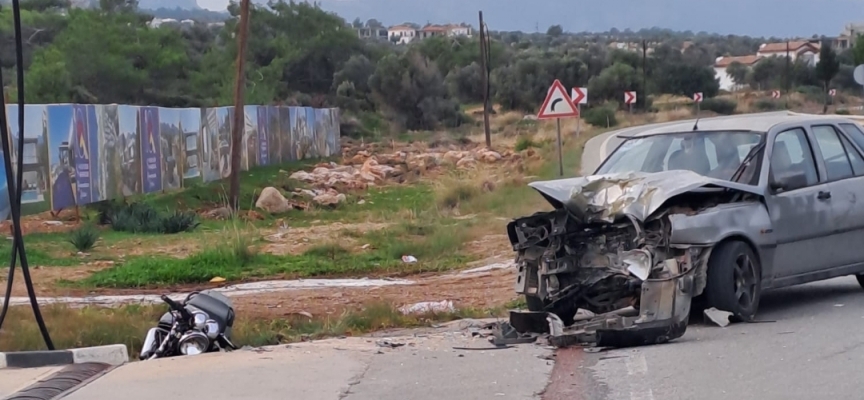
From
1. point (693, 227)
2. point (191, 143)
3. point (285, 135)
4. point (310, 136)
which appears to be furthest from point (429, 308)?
point (310, 136)

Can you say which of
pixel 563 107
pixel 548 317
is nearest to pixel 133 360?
pixel 548 317

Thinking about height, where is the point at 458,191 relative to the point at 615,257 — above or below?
below

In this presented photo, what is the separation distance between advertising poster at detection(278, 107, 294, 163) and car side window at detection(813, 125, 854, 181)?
30.6 meters

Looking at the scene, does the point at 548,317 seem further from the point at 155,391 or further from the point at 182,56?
the point at 182,56

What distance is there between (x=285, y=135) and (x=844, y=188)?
31951 millimetres

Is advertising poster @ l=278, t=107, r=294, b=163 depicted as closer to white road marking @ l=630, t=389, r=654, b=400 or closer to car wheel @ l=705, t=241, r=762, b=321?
car wheel @ l=705, t=241, r=762, b=321

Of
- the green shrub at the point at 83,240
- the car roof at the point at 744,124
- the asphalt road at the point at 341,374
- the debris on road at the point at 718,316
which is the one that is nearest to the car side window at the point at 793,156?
the car roof at the point at 744,124

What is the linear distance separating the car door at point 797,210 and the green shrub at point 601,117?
2440 inches

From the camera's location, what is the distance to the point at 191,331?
912 cm

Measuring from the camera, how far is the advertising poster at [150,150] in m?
26.5

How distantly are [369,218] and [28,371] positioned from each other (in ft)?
48.9

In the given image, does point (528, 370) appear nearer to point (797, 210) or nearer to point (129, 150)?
point (797, 210)

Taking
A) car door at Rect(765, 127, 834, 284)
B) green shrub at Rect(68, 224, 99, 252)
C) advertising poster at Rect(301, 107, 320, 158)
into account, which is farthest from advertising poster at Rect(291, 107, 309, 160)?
car door at Rect(765, 127, 834, 284)

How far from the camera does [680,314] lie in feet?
29.0
